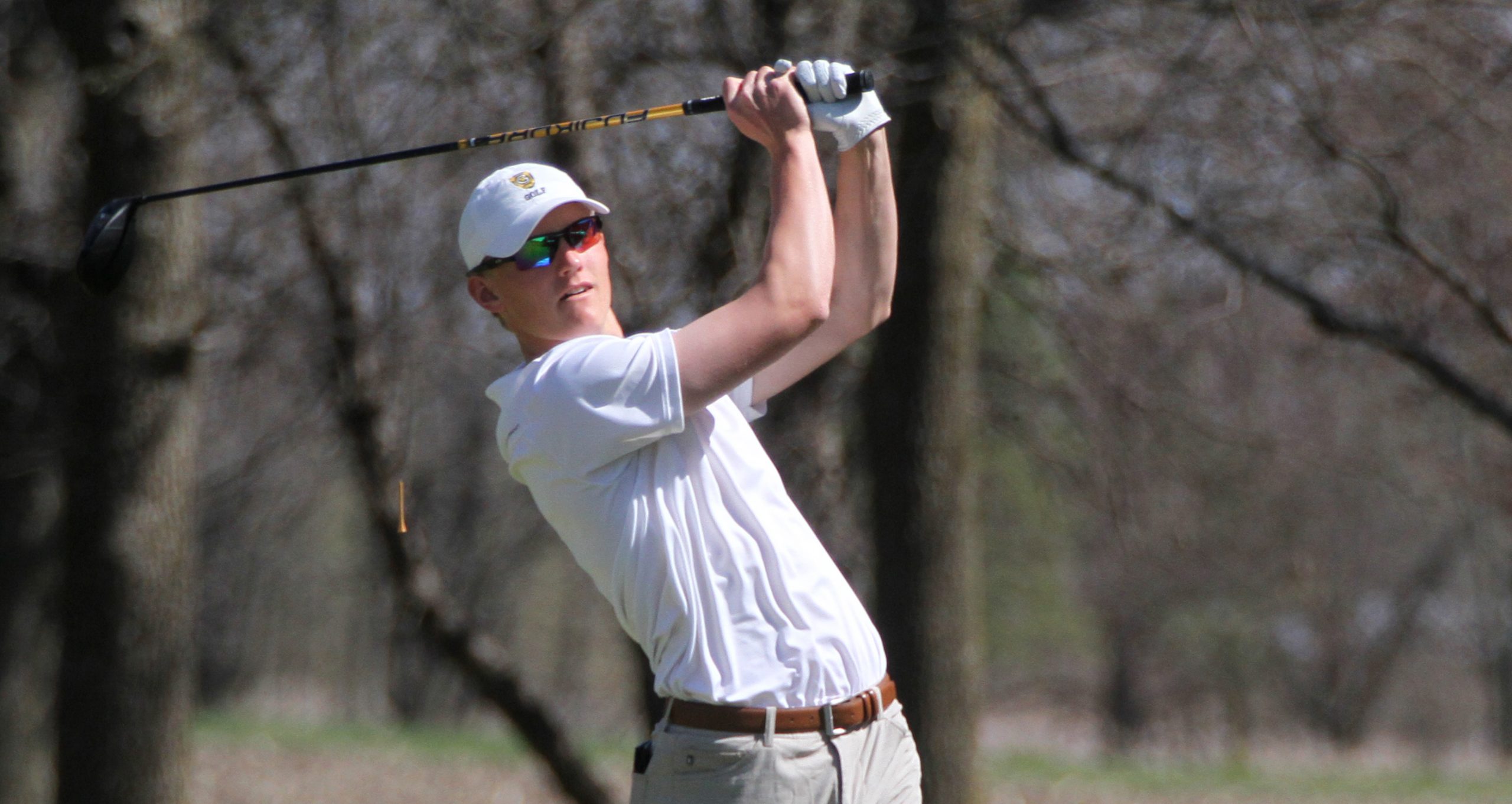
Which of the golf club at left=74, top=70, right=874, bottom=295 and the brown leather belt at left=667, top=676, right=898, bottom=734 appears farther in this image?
the golf club at left=74, top=70, right=874, bottom=295

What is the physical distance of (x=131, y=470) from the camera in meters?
5.52

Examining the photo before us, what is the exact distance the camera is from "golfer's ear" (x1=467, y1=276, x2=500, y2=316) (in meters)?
2.84

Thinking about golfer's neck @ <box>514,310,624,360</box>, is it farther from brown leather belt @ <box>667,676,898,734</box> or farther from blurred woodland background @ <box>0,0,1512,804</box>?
blurred woodland background @ <box>0,0,1512,804</box>

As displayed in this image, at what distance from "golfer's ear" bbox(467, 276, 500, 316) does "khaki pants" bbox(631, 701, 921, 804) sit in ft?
2.71

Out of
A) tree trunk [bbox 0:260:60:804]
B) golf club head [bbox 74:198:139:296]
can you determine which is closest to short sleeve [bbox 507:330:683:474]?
golf club head [bbox 74:198:139:296]

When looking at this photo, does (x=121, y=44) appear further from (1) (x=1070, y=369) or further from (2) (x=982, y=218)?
(1) (x=1070, y=369)

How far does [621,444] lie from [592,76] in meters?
3.68

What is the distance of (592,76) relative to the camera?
5.91m

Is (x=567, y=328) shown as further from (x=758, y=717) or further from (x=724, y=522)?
(x=758, y=717)

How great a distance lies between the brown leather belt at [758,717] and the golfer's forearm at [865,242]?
811mm

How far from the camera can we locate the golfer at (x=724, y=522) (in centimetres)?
244

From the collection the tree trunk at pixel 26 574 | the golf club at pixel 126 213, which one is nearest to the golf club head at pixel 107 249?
the golf club at pixel 126 213

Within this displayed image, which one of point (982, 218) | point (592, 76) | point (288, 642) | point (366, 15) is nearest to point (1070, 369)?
point (982, 218)

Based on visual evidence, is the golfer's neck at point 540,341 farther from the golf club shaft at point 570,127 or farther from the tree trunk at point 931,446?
the tree trunk at point 931,446
